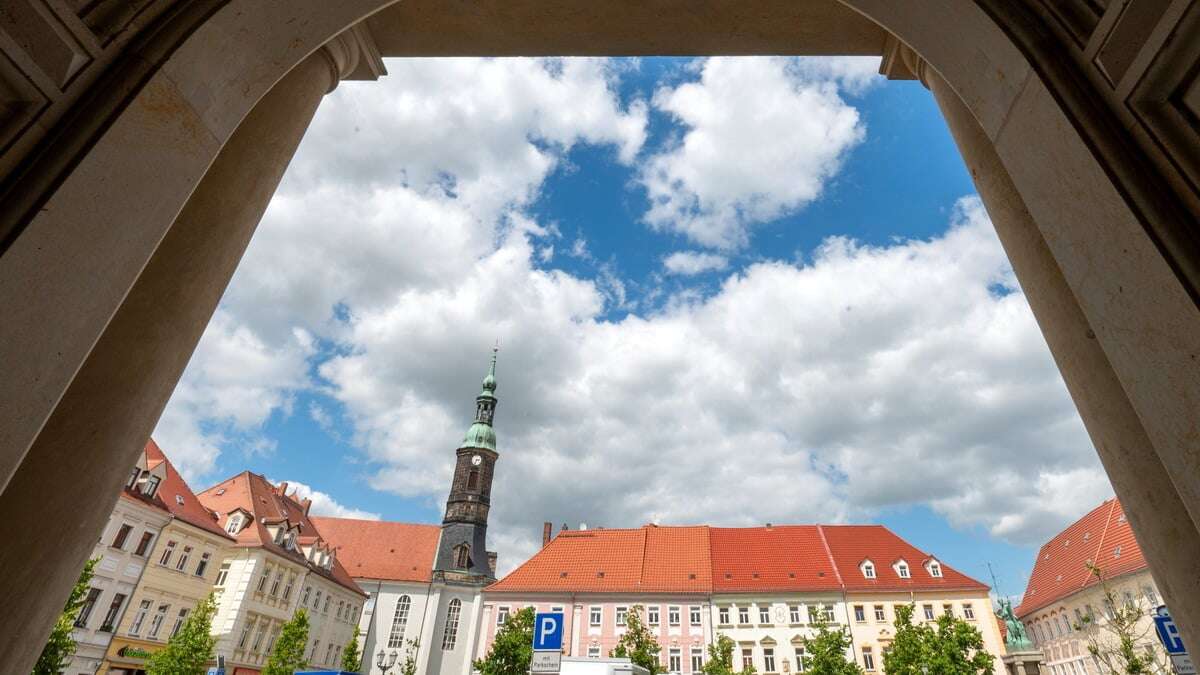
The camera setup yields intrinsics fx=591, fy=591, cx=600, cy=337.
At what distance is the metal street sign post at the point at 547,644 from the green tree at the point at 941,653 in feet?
82.1

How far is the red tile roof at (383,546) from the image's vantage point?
57188 mm

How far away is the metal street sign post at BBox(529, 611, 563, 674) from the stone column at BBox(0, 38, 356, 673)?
668 cm

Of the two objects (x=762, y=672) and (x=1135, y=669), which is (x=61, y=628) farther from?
(x=762, y=672)

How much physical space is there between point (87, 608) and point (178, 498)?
6560mm

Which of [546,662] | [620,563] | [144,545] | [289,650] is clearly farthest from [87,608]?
[620,563]

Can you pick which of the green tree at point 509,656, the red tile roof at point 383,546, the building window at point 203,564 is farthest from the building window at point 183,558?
the red tile roof at point 383,546

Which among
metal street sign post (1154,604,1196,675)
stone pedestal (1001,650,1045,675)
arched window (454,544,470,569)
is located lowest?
metal street sign post (1154,604,1196,675)

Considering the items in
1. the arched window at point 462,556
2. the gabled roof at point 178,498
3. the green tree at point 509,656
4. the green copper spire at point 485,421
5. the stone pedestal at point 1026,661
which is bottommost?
the stone pedestal at point 1026,661

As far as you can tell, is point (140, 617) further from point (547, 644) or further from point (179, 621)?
point (547, 644)

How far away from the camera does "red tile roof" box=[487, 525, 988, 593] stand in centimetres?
3991

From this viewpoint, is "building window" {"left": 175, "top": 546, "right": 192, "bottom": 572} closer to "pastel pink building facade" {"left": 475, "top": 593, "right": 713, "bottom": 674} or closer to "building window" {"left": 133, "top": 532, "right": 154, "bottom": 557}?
"building window" {"left": 133, "top": 532, "right": 154, "bottom": 557}

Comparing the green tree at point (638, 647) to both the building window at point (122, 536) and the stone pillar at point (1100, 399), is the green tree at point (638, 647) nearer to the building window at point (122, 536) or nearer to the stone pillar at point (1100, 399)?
the building window at point (122, 536)

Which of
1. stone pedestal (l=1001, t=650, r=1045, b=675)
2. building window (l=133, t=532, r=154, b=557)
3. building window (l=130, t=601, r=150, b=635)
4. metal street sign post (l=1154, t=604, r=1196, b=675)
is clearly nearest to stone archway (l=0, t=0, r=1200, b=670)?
metal street sign post (l=1154, t=604, r=1196, b=675)

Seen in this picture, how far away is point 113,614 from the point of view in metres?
25.8
